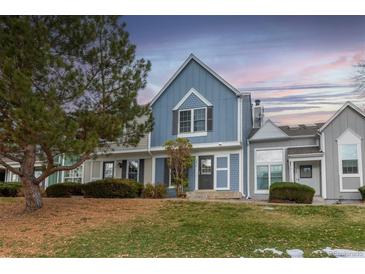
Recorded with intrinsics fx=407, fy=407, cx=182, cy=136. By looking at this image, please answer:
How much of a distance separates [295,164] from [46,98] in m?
8.52

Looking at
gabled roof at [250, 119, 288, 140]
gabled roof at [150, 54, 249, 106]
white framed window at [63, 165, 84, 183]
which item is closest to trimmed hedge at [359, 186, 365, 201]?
gabled roof at [250, 119, 288, 140]

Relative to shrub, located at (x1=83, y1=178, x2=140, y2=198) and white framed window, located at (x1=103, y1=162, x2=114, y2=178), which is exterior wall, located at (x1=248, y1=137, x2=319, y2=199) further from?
white framed window, located at (x1=103, y1=162, x2=114, y2=178)

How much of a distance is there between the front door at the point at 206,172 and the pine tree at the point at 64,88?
404 cm

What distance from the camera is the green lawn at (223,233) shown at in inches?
267

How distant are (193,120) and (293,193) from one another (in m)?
4.66

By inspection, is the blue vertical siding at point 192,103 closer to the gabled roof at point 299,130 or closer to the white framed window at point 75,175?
the gabled roof at point 299,130

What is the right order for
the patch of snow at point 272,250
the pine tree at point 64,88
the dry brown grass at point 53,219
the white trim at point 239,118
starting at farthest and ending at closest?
the white trim at point 239,118 < the pine tree at point 64,88 < the dry brown grass at point 53,219 < the patch of snow at point 272,250

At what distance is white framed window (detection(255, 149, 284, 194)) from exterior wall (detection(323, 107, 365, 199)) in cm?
150

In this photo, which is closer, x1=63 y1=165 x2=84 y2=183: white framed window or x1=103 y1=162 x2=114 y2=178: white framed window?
x1=103 y1=162 x2=114 y2=178: white framed window

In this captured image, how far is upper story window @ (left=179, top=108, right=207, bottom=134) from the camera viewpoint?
1440 cm

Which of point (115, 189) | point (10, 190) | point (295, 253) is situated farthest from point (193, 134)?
point (295, 253)

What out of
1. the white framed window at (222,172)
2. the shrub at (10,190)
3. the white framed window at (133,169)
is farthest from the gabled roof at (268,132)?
the shrub at (10,190)

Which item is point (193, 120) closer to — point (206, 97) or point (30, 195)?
point (206, 97)

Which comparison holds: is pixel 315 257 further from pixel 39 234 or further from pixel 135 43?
pixel 135 43
